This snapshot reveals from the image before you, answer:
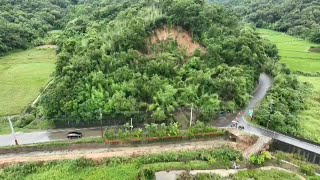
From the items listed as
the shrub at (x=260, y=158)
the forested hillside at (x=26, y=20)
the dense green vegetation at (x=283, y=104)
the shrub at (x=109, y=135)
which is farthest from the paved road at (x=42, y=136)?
the forested hillside at (x=26, y=20)

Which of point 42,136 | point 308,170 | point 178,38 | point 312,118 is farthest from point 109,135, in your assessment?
point 312,118

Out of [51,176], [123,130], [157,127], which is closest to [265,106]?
[157,127]

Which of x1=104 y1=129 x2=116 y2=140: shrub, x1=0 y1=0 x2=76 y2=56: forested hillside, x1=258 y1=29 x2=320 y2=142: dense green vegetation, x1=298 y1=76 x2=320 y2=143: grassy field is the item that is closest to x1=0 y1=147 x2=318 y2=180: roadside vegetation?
x1=104 y1=129 x2=116 y2=140: shrub

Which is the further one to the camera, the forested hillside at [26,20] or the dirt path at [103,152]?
the forested hillside at [26,20]

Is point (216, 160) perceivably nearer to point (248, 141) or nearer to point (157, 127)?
point (248, 141)

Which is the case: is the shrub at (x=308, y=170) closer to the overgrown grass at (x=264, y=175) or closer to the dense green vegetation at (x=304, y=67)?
the overgrown grass at (x=264, y=175)
